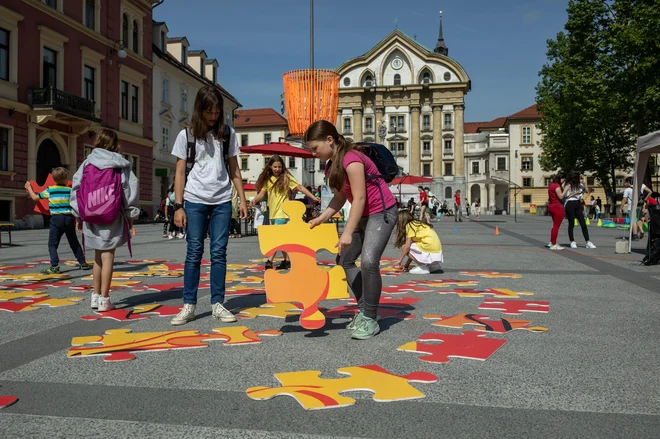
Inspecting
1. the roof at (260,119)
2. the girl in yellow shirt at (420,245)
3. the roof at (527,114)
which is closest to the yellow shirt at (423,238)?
the girl in yellow shirt at (420,245)

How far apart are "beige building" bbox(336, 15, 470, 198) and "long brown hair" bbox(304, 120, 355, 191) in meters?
80.6

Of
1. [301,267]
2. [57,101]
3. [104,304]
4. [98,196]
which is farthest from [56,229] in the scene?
Answer: [57,101]

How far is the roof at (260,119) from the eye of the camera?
87688mm

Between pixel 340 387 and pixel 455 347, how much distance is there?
1.30 metres

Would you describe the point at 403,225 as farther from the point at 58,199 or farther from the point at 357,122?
the point at 357,122

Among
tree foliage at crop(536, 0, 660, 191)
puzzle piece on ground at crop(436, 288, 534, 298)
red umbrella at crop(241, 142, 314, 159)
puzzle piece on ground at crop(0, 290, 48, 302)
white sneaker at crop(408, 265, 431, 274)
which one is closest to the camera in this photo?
puzzle piece on ground at crop(0, 290, 48, 302)

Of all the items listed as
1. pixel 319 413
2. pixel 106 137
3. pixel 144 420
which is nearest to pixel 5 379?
pixel 144 420

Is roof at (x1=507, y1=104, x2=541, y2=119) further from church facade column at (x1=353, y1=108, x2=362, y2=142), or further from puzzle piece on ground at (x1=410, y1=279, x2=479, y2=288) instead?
puzzle piece on ground at (x1=410, y1=279, x2=479, y2=288)

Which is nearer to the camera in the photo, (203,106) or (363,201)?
(363,201)

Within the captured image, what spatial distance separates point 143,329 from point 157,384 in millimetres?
1670

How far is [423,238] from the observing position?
9.53 m

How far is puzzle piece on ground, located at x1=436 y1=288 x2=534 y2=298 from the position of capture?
7028 millimetres

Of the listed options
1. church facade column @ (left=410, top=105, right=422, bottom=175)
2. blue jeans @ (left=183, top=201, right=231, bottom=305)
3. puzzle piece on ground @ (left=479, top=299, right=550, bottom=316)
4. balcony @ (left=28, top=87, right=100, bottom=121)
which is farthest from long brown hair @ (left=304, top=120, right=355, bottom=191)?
church facade column @ (left=410, top=105, right=422, bottom=175)

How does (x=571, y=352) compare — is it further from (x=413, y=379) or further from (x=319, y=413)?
(x=319, y=413)
